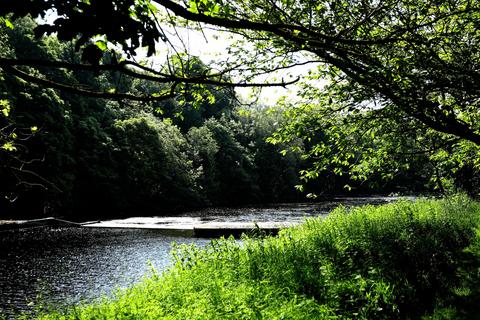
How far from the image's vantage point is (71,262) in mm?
18703

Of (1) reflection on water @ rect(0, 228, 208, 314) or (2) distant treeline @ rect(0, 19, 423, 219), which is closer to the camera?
(1) reflection on water @ rect(0, 228, 208, 314)

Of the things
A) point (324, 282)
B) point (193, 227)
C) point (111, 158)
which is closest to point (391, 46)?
point (324, 282)

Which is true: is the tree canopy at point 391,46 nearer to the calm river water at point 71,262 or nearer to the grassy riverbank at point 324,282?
the grassy riverbank at point 324,282

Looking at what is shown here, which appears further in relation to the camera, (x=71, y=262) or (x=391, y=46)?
(x=71, y=262)

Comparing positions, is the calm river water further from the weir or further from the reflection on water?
the weir

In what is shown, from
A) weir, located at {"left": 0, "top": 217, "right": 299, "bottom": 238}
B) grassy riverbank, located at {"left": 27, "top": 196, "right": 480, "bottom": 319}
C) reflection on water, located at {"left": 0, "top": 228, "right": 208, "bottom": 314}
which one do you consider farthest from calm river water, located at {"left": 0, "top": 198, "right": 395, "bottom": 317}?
grassy riverbank, located at {"left": 27, "top": 196, "right": 480, "bottom": 319}

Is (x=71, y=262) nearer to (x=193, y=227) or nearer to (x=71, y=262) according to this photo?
(x=71, y=262)

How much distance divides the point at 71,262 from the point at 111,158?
3635cm

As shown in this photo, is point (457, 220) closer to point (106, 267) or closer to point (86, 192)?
point (106, 267)

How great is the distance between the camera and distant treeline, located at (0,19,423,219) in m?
40.9

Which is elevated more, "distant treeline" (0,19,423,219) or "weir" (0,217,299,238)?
"distant treeline" (0,19,423,219)

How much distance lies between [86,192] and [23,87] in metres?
16.6

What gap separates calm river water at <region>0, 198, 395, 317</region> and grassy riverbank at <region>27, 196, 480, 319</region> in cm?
198

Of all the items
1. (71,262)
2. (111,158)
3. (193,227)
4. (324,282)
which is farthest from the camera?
(111,158)
